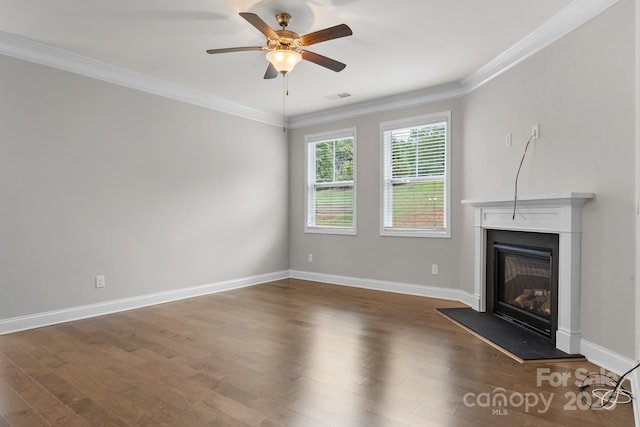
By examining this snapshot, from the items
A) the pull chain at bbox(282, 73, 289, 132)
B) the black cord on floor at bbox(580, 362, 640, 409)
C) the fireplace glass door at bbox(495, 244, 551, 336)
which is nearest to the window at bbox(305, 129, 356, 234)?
the pull chain at bbox(282, 73, 289, 132)

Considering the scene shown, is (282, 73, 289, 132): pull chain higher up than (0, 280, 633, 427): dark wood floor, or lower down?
higher up

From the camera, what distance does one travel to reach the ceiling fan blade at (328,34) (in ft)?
8.92

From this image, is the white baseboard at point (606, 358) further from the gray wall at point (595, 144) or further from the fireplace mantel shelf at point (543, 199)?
the fireplace mantel shelf at point (543, 199)

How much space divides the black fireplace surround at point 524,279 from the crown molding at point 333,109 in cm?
174

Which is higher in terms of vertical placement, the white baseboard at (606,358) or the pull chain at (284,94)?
the pull chain at (284,94)

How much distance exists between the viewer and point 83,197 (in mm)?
3982

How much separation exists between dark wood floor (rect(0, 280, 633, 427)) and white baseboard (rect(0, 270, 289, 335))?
15 centimetres

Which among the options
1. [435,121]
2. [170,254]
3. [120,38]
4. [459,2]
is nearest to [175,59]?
[120,38]

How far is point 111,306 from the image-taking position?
13.8ft

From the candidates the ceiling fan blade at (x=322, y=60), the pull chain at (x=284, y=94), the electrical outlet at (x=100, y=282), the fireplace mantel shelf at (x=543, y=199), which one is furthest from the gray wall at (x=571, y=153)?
the electrical outlet at (x=100, y=282)

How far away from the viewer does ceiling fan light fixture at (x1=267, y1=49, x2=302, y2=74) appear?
10.3 feet

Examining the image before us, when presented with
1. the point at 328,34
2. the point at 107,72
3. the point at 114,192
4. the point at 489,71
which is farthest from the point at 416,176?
the point at 107,72

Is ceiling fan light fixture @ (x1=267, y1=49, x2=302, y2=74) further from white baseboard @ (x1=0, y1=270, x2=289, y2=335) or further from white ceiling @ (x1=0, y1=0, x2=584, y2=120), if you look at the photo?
white baseboard @ (x1=0, y1=270, x2=289, y2=335)

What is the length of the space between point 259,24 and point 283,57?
17.9 inches
